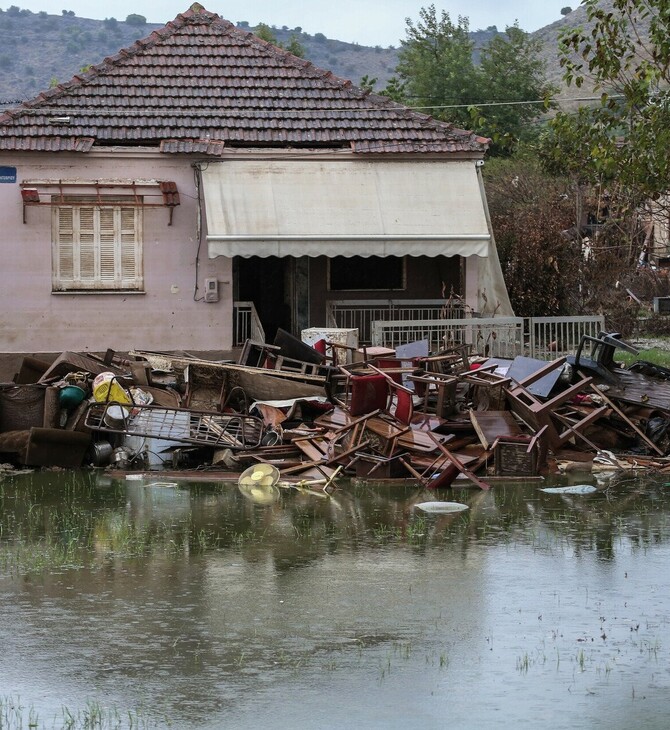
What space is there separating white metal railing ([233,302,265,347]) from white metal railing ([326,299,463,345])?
1308 mm

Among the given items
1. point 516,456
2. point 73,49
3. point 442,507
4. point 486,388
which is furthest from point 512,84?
point 73,49

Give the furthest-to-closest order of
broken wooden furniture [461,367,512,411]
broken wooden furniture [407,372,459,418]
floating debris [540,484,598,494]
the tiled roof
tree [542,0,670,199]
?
the tiled roof, tree [542,0,670,199], broken wooden furniture [461,367,512,411], broken wooden furniture [407,372,459,418], floating debris [540,484,598,494]

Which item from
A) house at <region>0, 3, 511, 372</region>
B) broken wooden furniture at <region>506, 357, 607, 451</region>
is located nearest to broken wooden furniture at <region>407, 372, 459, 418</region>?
broken wooden furniture at <region>506, 357, 607, 451</region>

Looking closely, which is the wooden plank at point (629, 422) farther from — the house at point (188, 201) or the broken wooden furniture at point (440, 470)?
the house at point (188, 201)

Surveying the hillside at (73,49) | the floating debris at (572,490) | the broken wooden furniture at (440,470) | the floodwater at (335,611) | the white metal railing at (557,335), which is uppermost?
the hillside at (73,49)

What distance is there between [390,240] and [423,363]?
4721mm

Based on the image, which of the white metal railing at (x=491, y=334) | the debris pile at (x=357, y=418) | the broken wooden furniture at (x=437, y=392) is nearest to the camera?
the debris pile at (x=357, y=418)

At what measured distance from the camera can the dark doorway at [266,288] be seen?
23.5 metres

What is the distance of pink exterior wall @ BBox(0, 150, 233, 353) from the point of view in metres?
20.2

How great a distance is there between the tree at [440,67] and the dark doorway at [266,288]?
26223 millimetres

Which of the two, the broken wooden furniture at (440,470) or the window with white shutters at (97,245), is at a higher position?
the window with white shutters at (97,245)

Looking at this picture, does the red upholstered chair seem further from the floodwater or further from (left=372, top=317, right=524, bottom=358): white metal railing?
(left=372, top=317, right=524, bottom=358): white metal railing

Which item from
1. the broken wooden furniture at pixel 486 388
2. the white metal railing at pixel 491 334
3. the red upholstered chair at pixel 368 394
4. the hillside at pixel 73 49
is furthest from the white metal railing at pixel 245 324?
the hillside at pixel 73 49

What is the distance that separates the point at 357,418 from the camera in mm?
14594
